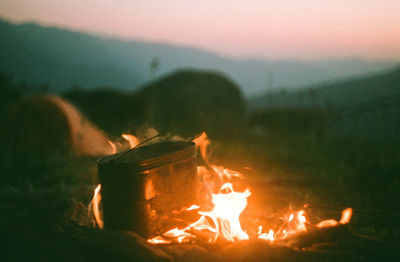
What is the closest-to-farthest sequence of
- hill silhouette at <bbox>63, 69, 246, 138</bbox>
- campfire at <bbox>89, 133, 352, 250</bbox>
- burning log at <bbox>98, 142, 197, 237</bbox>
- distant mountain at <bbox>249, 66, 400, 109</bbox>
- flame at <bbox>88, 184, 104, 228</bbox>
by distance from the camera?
campfire at <bbox>89, 133, 352, 250</bbox> < burning log at <bbox>98, 142, 197, 237</bbox> < flame at <bbox>88, 184, 104, 228</bbox> < distant mountain at <bbox>249, 66, 400, 109</bbox> < hill silhouette at <bbox>63, 69, 246, 138</bbox>

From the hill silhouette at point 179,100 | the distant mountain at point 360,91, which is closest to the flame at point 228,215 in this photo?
the distant mountain at point 360,91

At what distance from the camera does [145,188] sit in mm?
2627

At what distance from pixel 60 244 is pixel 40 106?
16.8 ft

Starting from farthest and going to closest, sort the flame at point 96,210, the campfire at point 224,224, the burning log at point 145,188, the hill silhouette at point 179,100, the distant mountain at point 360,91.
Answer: the hill silhouette at point 179,100
the distant mountain at point 360,91
the flame at point 96,210
the burning log at point 145,188
the campfire at point 224,224

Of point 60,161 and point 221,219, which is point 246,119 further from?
point 221,219

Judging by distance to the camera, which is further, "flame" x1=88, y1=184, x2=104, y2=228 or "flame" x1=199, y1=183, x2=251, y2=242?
"flame" x1=88, y1=184, x2=104, y2=228

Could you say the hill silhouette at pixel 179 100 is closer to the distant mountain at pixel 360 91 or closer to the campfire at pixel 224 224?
the distant mountain at pixel 360 91

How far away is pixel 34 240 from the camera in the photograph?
264 centimetres

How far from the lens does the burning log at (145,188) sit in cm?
261

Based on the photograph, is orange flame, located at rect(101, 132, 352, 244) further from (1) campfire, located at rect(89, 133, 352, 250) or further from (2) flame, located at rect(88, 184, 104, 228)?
(2) flame, located at rect(88, 184, 104, 228)

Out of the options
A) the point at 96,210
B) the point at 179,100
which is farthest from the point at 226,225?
the point at 179,100

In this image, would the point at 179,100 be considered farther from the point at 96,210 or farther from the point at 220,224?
the point at 220,224

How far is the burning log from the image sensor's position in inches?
103

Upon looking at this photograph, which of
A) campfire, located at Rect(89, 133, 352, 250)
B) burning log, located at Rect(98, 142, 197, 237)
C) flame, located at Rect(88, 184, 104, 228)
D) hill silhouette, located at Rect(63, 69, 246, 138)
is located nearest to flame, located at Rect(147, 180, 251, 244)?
campfire, located at Rect(89, 133, 352, 250)
